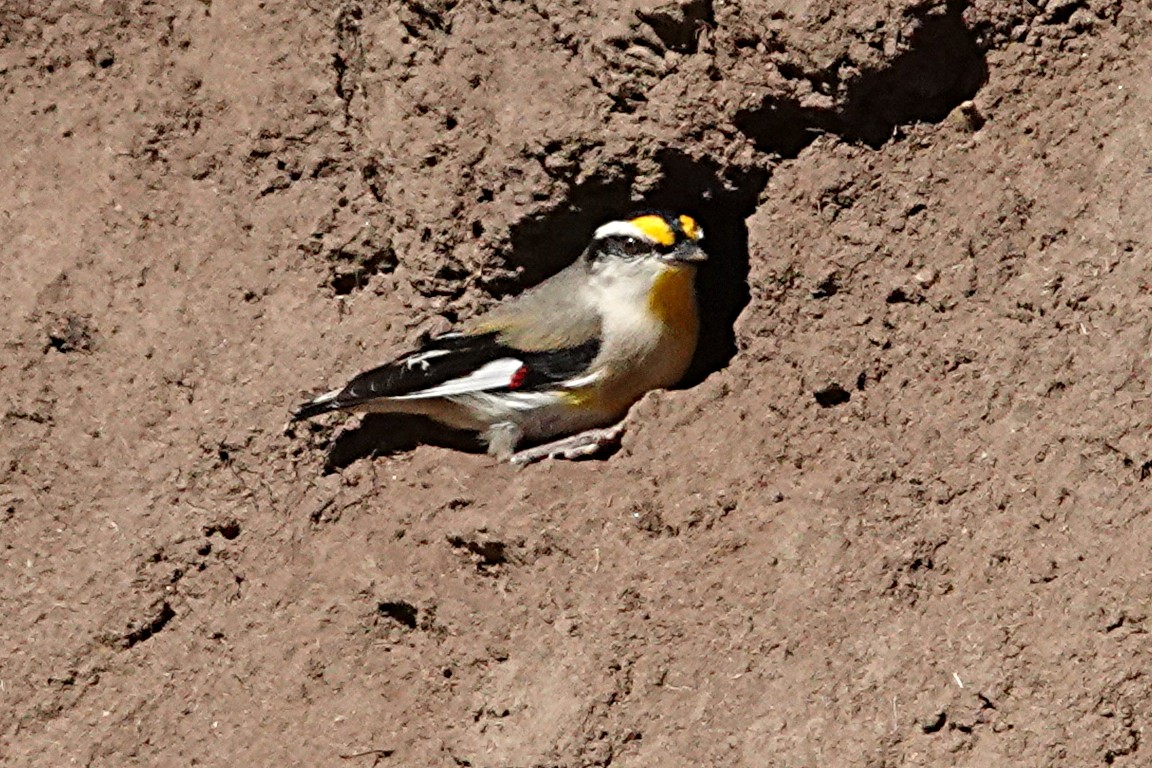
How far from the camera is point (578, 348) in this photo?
7.43 m

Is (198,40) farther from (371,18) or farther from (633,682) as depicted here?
(633,682)

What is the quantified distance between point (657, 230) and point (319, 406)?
5.47ft

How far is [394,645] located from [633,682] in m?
1.12

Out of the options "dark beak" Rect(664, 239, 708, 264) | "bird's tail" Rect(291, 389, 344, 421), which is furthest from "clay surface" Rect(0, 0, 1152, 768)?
"dark beak" Rect(664, 239, 708, 264)

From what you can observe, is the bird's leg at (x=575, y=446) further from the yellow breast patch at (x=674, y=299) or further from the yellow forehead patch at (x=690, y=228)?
the yellow forehead patch at (x=690, y=228)

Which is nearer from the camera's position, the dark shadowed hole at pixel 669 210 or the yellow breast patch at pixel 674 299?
the dark shadowed hole at pixel 669 210

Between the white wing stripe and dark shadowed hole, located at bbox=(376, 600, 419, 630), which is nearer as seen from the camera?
dark shadowed hole, located at bbox=(376, 600, 419, 630)

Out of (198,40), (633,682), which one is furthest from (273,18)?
(633,682)

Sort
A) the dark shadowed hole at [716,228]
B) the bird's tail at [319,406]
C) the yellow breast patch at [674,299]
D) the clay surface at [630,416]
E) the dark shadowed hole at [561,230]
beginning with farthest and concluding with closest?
the yellow breast patch at [674,299] < the dark shadowed hole at [561,230] < the dark shadowed hole at [716,228] < the bird's tail at [319,406] < the clay surface at [630,416]

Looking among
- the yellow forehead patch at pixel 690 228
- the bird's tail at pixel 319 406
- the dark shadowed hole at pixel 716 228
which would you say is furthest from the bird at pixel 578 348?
the bird's tail at pixel 319 406

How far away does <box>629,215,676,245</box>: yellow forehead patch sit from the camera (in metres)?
7.16

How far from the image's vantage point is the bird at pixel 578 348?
721cm

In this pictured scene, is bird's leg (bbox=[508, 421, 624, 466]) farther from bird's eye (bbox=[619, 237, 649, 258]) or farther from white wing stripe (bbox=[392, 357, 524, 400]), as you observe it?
bird's eye (bbox=[619, 237, 649, 258])

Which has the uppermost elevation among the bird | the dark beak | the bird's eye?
the bird's eye
